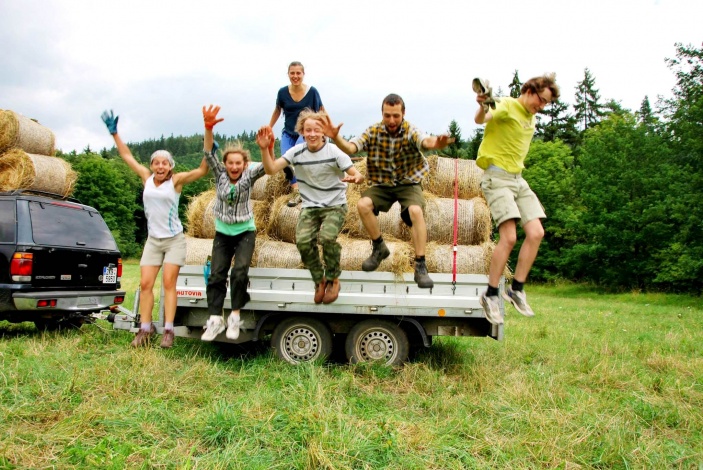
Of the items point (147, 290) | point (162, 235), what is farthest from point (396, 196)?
point (147, 290)

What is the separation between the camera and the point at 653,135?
34.0m

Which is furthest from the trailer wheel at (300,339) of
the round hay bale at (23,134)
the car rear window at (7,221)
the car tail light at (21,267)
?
the round hay bale at (23,134)

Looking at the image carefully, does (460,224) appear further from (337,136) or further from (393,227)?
(337,136)

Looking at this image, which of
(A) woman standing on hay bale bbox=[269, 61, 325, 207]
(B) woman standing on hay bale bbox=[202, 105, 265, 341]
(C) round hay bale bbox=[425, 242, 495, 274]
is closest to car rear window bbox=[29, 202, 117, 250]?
(B) woman standing on hay bale bbox=[202, 105, 265, 341]

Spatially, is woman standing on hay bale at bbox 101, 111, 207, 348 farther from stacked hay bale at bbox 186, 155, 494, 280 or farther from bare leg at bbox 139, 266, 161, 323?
stacked hay bale at bbox 186, 155, 494, 280

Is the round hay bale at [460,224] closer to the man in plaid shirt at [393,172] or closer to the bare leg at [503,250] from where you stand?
the man in plaid shirt at [393,172]

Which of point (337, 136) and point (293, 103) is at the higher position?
point (293, 103)

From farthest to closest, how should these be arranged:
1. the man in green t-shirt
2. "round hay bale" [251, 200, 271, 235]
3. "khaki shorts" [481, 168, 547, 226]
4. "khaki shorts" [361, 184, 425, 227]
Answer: "round hay bale" [251, 200, 271, 235]
"khaki shorts" [361, 184, 425, 227]
"khaki shorts" [481, 168, 547, 226]
the man in green t-shirt

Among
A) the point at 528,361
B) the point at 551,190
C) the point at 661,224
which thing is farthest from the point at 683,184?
the point at 528,361

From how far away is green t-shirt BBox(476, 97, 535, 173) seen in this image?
541 cm

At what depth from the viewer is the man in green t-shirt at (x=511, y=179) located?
538cm

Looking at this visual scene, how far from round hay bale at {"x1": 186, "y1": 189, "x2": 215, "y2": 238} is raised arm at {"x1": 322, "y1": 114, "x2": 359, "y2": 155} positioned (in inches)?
88.6

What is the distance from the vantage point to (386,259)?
20.2 ft

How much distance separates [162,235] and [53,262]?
2.19 meters
